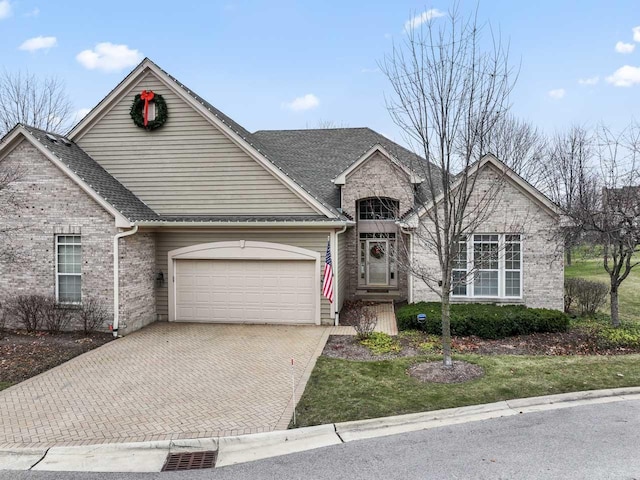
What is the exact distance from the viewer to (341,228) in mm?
14141

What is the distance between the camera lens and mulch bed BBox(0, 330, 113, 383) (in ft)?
31.3

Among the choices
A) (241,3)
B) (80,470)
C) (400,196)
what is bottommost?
(80,470)

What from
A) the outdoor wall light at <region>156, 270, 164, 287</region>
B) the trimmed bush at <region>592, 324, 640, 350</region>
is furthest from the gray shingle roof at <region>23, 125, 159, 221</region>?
the trimmed bush at <region>592, 324, 640, 350</region>

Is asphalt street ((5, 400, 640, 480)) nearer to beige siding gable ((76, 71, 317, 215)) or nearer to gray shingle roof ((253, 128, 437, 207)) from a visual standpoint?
beige siding gable ((76, 71, 317, 215))

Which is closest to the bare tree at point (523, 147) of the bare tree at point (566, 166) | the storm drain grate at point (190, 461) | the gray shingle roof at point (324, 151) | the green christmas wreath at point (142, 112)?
the bare tree at point (566, 166)

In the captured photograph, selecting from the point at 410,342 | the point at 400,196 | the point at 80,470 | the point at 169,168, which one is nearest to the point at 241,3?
the point at 169,168

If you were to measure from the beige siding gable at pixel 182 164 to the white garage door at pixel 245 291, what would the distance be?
5.64 feet

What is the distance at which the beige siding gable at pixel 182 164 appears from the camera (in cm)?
1430

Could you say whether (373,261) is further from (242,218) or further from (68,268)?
(68,268)

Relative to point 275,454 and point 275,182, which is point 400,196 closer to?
point 275,182

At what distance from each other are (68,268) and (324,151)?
1244 centimetres

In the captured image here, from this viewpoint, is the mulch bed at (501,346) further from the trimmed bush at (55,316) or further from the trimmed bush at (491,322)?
the trimmed bush at (55,316)

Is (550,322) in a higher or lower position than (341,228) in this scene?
lower

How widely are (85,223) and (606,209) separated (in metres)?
14.8
